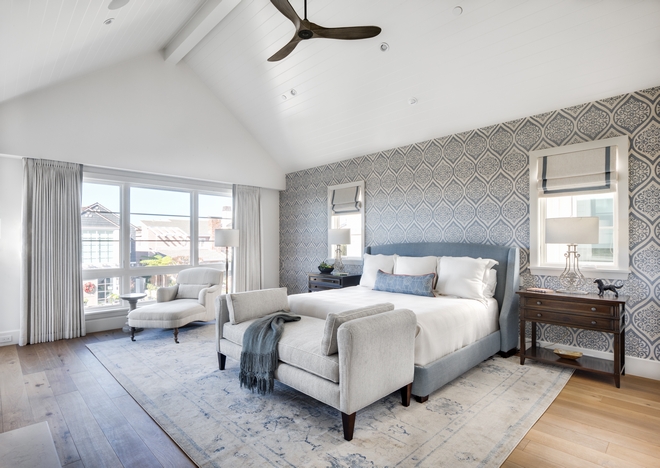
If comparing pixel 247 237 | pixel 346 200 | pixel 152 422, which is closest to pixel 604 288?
pixel 346 200

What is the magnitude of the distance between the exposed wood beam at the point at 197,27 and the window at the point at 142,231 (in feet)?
6.31

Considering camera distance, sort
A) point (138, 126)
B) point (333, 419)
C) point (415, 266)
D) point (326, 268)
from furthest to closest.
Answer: point (326, 268) → point (138, 126) → point (415, 266) → point (333, 419)

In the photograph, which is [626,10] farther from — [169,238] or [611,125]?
[169,238]

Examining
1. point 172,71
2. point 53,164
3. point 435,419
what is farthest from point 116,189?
point 435,419

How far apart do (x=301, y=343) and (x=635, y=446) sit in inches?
86.6

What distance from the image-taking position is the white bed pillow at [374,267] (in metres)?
4.65

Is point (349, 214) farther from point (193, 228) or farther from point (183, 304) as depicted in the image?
point (183, 304)

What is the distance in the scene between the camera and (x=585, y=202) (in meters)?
3.71

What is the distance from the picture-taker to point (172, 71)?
5.48m

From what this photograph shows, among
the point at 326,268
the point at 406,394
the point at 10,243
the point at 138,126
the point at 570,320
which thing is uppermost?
the point at 138,126

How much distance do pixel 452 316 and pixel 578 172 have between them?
2.05 metres

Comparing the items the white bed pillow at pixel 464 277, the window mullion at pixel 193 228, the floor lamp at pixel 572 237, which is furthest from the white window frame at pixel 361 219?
the floor lamp at pixel 572 237

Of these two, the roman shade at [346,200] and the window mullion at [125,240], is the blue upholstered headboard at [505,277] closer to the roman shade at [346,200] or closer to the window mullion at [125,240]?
the roman shade at [346,200]

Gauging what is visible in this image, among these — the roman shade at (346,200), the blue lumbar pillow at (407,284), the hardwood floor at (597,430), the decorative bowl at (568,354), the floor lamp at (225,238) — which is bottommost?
the hardwood floor at (597,430)
